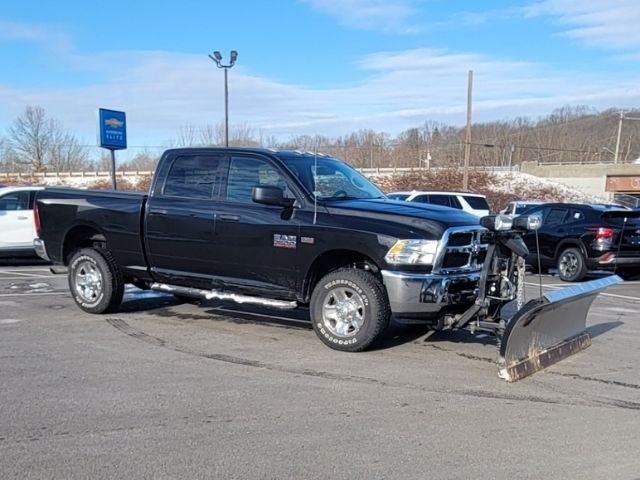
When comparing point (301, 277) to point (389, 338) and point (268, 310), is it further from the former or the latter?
point (268, 310)

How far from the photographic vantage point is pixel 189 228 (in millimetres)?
7559

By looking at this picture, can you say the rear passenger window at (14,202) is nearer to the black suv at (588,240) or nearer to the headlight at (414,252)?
the headlight at (414,252)

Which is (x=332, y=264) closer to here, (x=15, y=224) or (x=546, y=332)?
(x=546, y=332)

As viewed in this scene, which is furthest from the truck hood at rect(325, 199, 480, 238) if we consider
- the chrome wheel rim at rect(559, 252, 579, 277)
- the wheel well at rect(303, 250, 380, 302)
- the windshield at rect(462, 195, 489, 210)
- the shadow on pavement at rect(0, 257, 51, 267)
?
the windshield at rect(462, 195, 489, 210)

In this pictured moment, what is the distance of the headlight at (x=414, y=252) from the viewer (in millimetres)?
6180

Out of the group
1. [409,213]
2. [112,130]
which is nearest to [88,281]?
[409,213]

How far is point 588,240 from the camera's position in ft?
44.4

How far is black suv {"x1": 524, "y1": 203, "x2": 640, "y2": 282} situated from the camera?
13.4m

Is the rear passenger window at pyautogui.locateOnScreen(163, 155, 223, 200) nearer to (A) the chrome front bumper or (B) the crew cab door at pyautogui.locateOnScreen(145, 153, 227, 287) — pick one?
(B) the crew cab door at pyautogui.locateOnScreen(145, 153, 227, 287)

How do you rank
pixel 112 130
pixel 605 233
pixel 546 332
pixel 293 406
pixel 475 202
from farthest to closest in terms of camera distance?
1. pixel 475 202
2. pixel 112 130
3. pixel 605 233
4. pixel 546 332
5. pixel 293 406

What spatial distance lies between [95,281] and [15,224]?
6842mm

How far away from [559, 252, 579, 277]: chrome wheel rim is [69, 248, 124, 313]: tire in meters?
9.65

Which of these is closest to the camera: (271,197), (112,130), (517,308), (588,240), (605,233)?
(517,308)

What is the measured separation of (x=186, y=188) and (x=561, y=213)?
383 inches
